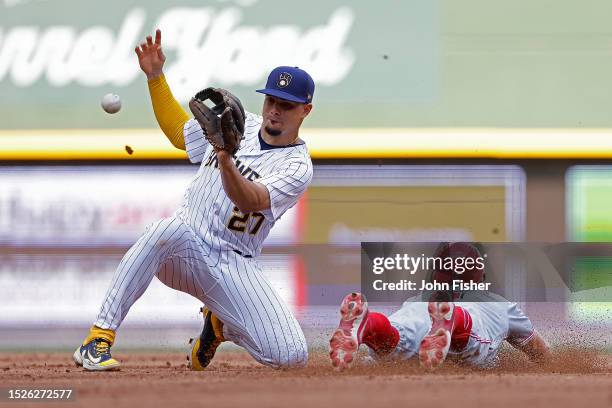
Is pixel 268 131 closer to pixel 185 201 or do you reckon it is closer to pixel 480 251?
pixel 185 201

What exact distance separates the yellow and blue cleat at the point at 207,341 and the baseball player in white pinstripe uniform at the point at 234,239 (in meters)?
0.06

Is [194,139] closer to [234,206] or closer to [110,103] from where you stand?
[234,206]

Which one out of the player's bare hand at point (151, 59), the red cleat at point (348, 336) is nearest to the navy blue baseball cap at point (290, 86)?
the player's bare hand at point (151, 59)

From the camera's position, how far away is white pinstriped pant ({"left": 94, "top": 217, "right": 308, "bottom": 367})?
4.66m

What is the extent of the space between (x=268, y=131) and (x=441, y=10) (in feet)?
7.36

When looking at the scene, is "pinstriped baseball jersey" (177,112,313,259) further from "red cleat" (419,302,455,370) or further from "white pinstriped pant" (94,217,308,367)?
"red cleat" (419,302,455,370)

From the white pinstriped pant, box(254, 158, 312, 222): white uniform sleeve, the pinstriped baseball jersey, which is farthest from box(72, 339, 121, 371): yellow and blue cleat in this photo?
box(254, 158, 312, 222): white uniform sleeve

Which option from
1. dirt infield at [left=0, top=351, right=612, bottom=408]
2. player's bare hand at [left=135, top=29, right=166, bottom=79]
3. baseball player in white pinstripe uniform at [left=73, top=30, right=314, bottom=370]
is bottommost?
dirt infield at [left=0, top=351, right=612, bottom=408]

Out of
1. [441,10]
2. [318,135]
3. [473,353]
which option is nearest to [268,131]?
[473,353]

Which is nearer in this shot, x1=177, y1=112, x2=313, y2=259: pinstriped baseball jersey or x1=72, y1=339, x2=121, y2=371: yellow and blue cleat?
x1=72, y1=339, x2=121, y2=371: yellow and blue cleat

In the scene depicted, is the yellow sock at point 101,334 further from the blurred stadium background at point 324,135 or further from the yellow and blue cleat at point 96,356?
the blurred stadium background at point 324,135

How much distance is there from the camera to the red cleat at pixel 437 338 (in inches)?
190

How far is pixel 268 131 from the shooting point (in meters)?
4.88

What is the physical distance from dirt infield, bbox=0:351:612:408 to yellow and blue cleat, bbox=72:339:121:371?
3 centimetres
